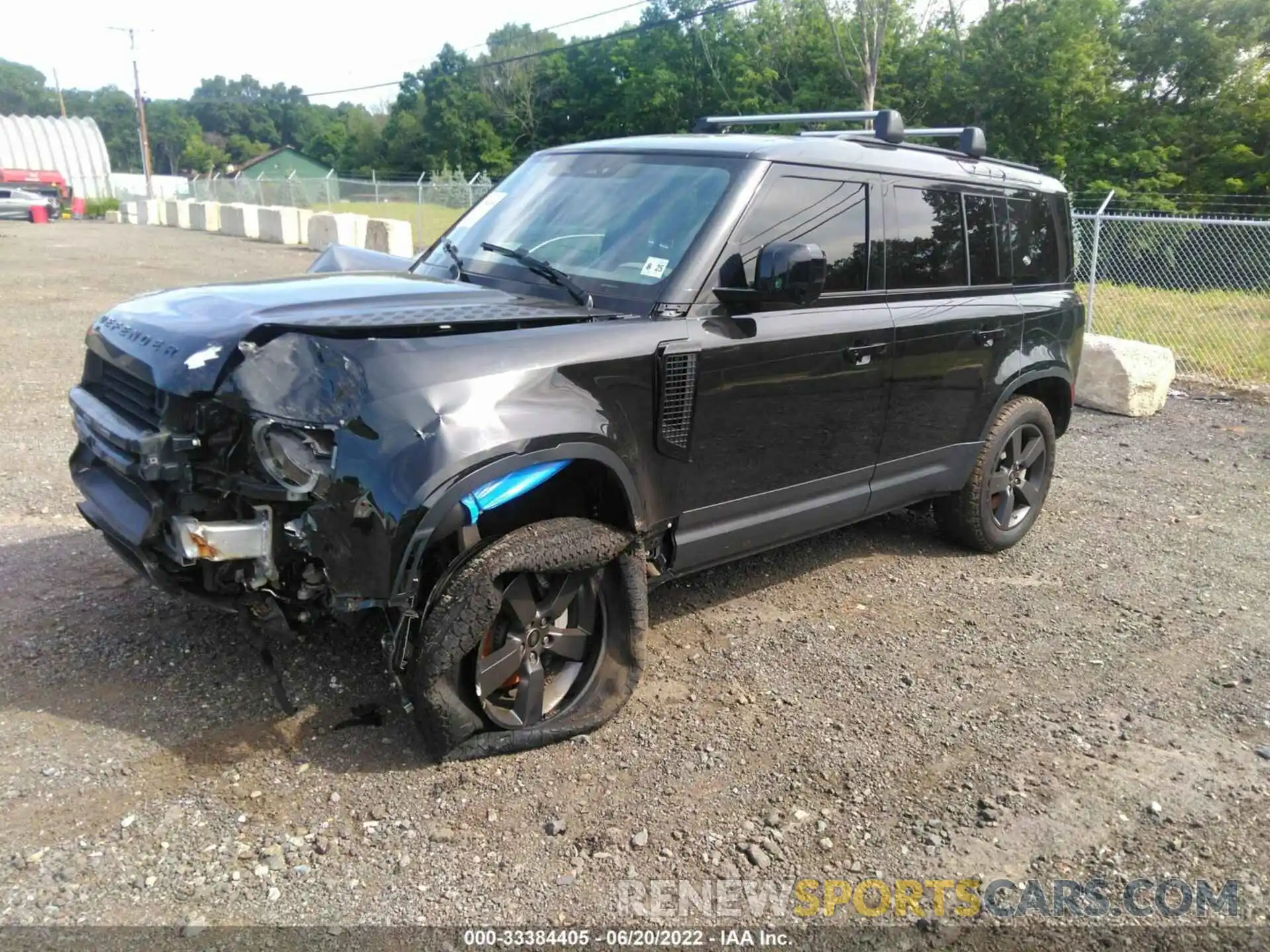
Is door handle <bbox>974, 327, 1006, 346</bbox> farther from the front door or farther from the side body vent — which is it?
the side body vent

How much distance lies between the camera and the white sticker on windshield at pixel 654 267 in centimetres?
378

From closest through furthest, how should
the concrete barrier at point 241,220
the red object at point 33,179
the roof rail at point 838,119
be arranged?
the roof rail at point 838,119
the concrete barrier at point 241,220
the red object at point 33,179

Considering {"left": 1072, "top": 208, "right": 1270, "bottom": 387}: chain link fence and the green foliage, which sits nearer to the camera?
{"left": 1072, "top": 208, "right": 1270, "bottom": 387}: chain link fence

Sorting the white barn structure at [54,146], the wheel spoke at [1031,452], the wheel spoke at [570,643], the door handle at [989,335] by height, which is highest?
the white barn structure at [54,146]

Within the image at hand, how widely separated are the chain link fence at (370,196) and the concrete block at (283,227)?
238 centimetres

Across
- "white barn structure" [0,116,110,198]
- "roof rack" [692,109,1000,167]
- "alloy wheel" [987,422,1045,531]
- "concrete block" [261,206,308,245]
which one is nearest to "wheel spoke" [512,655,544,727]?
"roof rack" [692,109,1000,167]

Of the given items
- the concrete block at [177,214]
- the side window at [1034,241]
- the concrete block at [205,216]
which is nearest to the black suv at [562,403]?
the side window at [1034,241]

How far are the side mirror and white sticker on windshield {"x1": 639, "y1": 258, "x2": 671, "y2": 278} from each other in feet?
0.73

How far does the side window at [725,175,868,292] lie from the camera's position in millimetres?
3953

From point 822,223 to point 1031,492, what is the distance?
8.06 ft

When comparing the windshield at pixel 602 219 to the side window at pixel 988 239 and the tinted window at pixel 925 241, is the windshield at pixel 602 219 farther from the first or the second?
the side window at pixel 988 239

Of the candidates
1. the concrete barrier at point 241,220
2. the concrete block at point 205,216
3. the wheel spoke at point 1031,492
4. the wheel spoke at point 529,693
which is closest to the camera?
the wheel spoke at point 529,693

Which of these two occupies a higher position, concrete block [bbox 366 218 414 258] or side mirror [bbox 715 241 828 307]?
side mirror [bbox 715 241 828 307]

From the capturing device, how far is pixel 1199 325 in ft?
41.3
